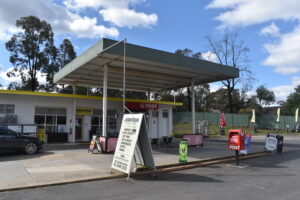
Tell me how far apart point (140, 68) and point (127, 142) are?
9397 millimetres

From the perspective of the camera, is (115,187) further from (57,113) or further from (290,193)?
(57,113)

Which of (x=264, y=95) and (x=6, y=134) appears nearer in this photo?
(x=6, y=134)

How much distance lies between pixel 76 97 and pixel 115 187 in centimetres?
1479

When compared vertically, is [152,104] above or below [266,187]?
above

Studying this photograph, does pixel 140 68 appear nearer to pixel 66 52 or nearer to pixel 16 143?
pixel 16 143

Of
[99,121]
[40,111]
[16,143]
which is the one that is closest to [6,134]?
[16,143]

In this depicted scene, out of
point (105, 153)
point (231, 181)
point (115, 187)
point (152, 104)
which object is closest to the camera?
point (115, 187)

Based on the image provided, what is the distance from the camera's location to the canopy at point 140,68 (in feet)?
46.5

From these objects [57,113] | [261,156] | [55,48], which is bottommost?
[261,156]

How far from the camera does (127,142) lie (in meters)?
9.26

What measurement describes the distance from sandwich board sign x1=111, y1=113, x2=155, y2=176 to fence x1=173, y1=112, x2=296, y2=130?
119 feet

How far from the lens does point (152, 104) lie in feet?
78.6

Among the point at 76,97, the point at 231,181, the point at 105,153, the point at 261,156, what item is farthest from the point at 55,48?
the point at 231,181

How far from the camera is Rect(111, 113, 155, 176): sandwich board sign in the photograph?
892 centimetres
